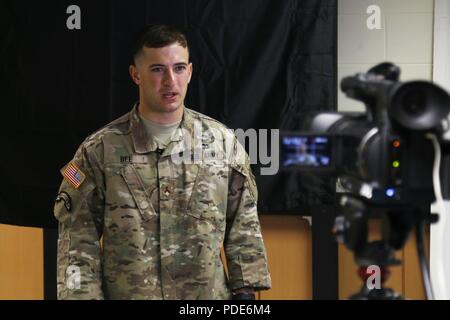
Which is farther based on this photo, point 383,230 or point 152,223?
point 152,223

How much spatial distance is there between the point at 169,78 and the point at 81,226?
1.65 feet

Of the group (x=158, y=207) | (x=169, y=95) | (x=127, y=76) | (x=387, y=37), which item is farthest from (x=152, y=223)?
(x=387, y=37)

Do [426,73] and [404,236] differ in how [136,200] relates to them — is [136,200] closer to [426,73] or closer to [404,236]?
[404,236]

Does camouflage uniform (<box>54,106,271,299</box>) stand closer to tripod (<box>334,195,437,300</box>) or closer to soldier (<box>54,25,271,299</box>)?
soldier (<box>54,25,271,299</box>)

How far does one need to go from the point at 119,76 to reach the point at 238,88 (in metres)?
0.46

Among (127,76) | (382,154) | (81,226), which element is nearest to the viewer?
(382,154)

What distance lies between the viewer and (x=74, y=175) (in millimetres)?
2262

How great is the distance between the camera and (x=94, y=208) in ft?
7.51

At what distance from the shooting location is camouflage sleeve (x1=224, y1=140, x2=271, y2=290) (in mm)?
2289

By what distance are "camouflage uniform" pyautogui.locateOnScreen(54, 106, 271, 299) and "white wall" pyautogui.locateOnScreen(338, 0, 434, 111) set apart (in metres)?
0.90

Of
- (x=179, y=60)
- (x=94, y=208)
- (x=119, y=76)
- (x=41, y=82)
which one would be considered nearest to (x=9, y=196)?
(x=41, y=82)

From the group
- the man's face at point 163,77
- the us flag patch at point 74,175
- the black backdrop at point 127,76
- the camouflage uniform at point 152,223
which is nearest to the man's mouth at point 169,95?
the man's face at point 163,77

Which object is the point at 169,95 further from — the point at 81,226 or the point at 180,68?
the point at 81,226

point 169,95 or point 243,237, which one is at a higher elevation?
point 169,95
